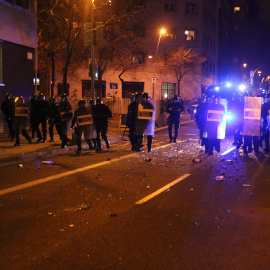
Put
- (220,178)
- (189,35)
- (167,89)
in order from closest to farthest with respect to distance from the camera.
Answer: (220,178)
(189,35)
(167,89)

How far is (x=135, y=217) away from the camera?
19.6 ft

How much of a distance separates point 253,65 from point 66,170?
7913cm

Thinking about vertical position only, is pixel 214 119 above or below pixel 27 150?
above

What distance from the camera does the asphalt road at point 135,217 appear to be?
440 cm

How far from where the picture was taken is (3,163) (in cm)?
1164

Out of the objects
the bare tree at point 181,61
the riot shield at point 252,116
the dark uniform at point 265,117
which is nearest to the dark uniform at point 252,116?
the riot shield at point 252,116

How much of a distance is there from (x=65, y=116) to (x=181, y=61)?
110ft

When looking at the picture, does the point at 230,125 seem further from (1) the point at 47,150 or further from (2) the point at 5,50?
(2) the point at 5,50

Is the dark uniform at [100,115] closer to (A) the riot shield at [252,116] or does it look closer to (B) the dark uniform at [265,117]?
(A) the riot shield at [252,116]

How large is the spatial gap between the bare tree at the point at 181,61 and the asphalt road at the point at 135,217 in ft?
119

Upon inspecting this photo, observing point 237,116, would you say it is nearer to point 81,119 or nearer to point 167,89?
point 81,119

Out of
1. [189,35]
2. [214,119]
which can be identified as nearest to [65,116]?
[214,119]

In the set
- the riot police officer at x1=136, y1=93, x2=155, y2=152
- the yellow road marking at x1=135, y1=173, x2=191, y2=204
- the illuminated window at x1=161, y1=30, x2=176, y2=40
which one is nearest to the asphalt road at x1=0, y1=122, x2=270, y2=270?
the yellow road marking at x1=135, y1=173, x2=191, y2=204

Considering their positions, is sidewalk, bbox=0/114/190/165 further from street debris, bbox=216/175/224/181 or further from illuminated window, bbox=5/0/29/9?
illuminated window, bbox=5/0/29/9
